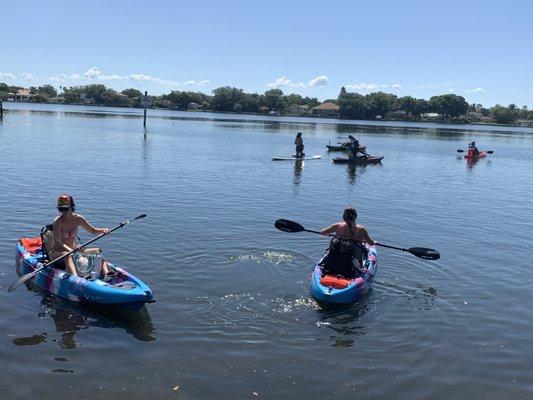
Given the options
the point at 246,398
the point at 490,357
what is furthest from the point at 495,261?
the point at 246,398

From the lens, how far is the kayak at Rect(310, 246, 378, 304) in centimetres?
1091

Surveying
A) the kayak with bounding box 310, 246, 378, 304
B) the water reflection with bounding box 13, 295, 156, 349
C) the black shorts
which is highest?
the black shorts

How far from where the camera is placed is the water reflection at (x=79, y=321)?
30.3ft

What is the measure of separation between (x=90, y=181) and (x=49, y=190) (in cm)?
304

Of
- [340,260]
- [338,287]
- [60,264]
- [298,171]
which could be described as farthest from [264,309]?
[298,171]

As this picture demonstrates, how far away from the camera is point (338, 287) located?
11.1 m

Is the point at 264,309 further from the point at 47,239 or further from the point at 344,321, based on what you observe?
the point at 47,239

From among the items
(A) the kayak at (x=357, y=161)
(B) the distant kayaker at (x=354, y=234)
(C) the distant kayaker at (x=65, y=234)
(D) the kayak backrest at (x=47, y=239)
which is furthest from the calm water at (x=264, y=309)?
(A) the kayak at (x=357, y=161)

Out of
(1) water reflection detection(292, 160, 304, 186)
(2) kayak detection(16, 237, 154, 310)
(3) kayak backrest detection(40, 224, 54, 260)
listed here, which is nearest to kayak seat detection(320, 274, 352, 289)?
(2) kayak detection(16, 237, 154, 310)

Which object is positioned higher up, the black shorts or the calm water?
the black shorts

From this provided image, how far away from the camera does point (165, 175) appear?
93.0ft

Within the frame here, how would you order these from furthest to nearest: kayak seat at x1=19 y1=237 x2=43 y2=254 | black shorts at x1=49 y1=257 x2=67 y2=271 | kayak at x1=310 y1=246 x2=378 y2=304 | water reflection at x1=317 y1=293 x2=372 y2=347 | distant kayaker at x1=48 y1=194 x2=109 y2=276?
1. kayak seat at x1=19 y1=237 x2=43 y2=254
2. black shorts at x1=49 y1=257 x2=67 y2=271
3. kayak at x1=310 y1=246 x2=378 y2=304
4. distant kayaker at x1=48 y1=194 x2=109 y2=276
5. water reflection at x1=317 y1=293 x2=372 y2=347

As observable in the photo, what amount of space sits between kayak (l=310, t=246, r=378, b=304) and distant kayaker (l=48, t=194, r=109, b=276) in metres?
4.34

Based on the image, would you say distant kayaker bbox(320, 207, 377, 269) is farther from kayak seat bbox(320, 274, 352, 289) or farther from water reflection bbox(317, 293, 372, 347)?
water reflection bbox(317, 293, 372, 347)
